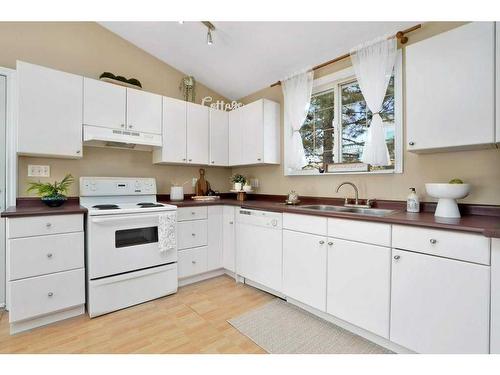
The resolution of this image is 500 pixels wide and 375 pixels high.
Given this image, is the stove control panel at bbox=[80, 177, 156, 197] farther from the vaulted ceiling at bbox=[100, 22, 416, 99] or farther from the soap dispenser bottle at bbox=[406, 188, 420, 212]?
the soap dispenser bottle at bbox=[406, 188, 420, 212]

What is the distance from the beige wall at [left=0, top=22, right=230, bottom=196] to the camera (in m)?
2.35

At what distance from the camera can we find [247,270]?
8.83 ft

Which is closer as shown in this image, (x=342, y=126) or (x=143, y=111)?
(x=342, y=126)

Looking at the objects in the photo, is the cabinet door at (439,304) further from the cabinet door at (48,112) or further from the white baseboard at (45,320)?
the cabinet door at (48,112)

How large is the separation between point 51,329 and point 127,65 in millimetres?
2704

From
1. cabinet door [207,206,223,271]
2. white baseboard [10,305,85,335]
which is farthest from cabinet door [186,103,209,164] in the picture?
white baseboard [10,305,85,335]

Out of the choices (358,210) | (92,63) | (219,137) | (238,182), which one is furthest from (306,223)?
(92,63)

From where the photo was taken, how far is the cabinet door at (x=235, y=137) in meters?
3.29

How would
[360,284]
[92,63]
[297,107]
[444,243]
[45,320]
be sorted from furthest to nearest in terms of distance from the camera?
[297,107] < [92,63] < [45,320] < [360,284] < [444,243]

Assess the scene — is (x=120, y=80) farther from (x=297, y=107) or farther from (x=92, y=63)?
(x=297, y=107)

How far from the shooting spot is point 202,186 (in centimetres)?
344

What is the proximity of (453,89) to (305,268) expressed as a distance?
163 centimetres
